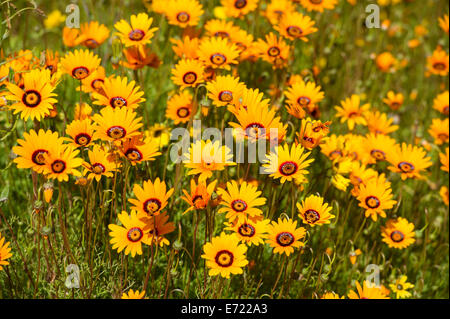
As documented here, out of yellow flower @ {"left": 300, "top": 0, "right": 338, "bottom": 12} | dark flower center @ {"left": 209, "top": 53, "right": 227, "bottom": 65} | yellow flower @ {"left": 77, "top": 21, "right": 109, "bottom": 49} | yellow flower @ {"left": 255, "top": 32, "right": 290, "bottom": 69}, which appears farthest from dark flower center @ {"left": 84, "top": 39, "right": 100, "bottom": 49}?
yellow flower @ {"left": 300, "top": 0, "right": 338, "bottom": 12}

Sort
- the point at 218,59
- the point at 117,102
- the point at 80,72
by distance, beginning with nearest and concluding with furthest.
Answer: the point at 117,102
the point at 80,72
the point at 218,59

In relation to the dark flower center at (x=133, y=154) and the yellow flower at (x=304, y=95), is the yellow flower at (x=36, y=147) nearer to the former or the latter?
the dark flower center at (x=133, y=154)

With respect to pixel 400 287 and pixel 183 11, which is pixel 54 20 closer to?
pixel 183 11

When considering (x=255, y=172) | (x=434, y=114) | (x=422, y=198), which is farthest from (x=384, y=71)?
(x=255, y=172)

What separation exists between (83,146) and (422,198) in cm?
216

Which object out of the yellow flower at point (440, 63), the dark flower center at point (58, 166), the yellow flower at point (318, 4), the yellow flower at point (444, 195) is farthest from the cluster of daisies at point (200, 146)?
the yellow flower at point (440, 63)

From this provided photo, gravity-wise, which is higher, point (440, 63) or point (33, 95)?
point (440, 63)

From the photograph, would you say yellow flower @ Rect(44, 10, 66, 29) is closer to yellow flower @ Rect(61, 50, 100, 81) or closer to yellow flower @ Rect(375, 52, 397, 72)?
yellow flower @ Rect(61, 50, 100, 81)

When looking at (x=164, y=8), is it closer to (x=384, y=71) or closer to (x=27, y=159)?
(x=27, y=159)

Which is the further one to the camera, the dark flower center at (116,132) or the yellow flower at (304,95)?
the yellow flower at (304,95)

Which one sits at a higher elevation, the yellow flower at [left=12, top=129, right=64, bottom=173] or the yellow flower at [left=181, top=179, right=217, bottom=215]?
the yellow flower at [left=12, top=129, right=64, bottom=173]

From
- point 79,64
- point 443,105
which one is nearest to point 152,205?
point 79,64

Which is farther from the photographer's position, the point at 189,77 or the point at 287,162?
the point at 189,77

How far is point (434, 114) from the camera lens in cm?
396
